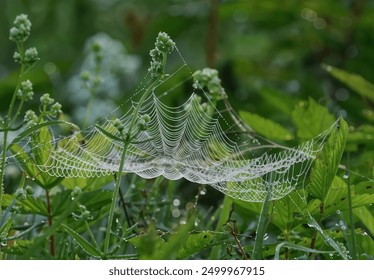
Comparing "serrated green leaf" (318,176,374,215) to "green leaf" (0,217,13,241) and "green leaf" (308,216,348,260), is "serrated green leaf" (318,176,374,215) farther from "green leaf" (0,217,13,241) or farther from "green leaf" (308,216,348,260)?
"green leaf" (0,217,13,241)

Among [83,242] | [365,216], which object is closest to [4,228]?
[83,242]

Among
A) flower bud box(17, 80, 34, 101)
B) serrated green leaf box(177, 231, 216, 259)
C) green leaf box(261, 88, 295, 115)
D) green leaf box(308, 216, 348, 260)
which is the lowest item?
→ serrated green leaf box(177, 231, 216, 259)

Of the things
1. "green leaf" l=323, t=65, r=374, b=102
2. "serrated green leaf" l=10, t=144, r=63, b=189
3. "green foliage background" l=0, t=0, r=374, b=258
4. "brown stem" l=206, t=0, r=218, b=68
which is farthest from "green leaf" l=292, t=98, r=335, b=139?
"brown stem" l=206, t=0, r=218, b=68

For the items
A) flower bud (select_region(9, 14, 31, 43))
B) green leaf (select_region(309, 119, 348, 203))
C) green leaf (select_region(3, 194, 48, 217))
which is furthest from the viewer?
green leaf (select_region(3, 194, 48, 217))

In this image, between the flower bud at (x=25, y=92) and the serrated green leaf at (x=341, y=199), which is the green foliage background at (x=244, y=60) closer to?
the serrated green leaf at (x=341, y=199)

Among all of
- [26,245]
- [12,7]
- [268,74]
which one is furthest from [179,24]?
[26,245]

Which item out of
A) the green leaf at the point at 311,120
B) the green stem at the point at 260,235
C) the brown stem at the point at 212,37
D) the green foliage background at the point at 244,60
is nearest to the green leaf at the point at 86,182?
the green foliage background at the point at 244,60

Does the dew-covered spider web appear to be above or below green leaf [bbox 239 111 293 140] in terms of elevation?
below
